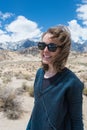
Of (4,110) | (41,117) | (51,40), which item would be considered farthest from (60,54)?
(4,110)

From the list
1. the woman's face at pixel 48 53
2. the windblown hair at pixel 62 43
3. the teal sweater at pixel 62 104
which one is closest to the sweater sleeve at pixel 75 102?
the teal sweater at pixel 62 104

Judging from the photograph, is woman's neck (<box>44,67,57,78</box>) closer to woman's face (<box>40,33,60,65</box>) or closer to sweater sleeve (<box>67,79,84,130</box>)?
woman's face (<box>40,33,60,65</box>)

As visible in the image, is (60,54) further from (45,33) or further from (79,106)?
(79,106)

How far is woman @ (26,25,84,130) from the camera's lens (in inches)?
124

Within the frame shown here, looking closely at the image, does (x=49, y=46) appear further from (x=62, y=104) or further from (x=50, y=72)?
(x=62, y=104)

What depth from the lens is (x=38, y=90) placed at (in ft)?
11.1

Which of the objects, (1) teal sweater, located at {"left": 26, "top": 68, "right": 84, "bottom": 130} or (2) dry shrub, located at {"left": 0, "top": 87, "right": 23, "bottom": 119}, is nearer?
(1) teal sweater, located at {"left": 26, "top": 68, "right": 84, "bottom": 130}

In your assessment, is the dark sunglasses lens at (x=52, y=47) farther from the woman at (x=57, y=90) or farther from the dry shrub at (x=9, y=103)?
the dry shrub at (x=9, y=103)

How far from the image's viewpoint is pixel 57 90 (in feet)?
10.5

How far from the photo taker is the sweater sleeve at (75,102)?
3105 millimetres

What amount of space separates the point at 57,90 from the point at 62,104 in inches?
5.8

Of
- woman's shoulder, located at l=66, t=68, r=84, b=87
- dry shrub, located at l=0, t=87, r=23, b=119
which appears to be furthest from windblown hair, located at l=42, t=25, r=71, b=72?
dry shrub, located at l=0, t=87, r=23, b=119

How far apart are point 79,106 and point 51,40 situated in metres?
0.74

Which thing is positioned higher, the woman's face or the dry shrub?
the woman's face
